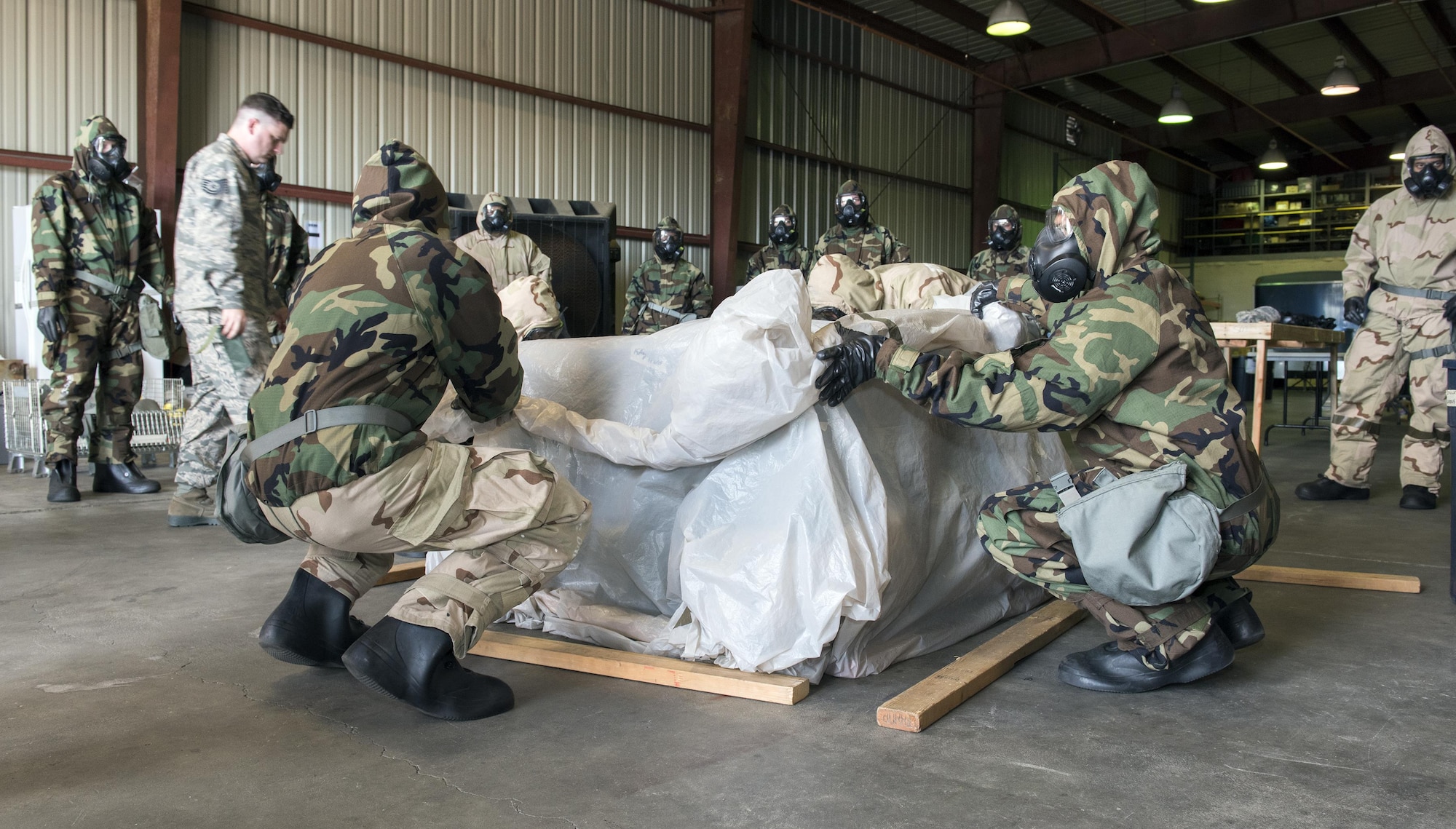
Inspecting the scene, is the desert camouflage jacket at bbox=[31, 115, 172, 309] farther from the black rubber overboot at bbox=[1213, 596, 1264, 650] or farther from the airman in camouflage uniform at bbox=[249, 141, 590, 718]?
the black rubber overboot at bbox=[1213, 596, 1264, 650]

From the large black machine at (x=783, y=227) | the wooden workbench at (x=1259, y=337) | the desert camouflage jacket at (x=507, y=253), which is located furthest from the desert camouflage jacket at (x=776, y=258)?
the wooden workbench at (x=1259, y=337)

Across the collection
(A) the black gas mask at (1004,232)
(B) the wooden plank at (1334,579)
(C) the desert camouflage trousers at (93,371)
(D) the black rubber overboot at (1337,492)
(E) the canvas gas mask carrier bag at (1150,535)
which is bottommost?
(B) the wooden plank at (1334,579)

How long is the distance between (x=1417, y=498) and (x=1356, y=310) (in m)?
0.91

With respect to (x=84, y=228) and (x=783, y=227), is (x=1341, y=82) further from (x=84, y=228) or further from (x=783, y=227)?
(x=84, y=228)

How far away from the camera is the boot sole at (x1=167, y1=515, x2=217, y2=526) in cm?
416

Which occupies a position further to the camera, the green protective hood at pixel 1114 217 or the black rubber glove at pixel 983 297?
the black rubber glove at pixel 983 297

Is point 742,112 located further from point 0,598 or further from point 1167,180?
point 1167,180

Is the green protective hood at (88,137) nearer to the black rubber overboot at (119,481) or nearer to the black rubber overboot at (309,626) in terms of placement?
the black rubber overboot at (119,481)

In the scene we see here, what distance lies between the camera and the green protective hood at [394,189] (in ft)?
6.64

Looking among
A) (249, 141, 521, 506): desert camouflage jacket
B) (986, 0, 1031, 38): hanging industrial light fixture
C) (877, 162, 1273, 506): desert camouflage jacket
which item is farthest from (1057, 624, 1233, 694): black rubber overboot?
(986, 0, 1031, 38): hanging industrial light fixture

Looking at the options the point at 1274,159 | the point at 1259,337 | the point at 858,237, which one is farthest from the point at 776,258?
the point at 1274,159

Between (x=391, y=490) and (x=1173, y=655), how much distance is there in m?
1.56

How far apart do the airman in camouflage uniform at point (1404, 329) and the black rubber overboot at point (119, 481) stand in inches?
224

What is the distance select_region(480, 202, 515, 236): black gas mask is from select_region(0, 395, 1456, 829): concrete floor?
13.1 feet
